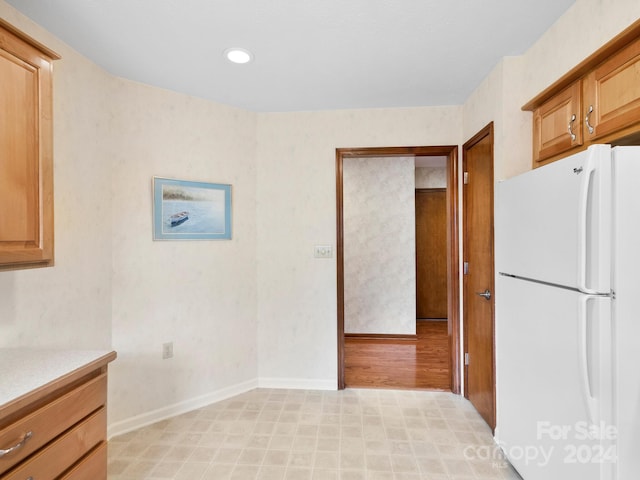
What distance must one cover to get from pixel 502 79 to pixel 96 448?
2881mm

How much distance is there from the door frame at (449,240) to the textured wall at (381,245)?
1492 millimetres

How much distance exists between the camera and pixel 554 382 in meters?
1.38

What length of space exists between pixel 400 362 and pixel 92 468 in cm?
286

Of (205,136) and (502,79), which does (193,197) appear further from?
(502,79)

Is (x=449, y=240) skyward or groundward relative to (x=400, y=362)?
skyward

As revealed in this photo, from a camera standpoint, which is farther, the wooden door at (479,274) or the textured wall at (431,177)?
the textured wall at (431,177)

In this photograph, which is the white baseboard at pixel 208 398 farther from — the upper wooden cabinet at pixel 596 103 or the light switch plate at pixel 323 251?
the upper wooden cabinet at pixel 596 103

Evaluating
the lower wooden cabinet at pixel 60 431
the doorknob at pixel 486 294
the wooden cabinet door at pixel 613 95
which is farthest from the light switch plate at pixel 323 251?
the wooden cabinet door at pixel 613 95

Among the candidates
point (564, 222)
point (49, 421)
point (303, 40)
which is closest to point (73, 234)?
point (49, 421)

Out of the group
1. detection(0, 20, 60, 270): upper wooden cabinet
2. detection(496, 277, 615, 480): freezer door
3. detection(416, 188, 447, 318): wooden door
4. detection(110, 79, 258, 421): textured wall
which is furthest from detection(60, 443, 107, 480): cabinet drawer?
detection(416, 188, 447, 318): wooden door

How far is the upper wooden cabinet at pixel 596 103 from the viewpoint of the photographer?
4.28ft

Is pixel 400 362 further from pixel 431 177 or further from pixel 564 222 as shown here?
pixel 431 177

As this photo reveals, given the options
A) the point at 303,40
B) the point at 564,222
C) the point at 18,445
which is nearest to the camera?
the point at 18,445

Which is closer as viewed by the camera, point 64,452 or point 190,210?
point 64,452
